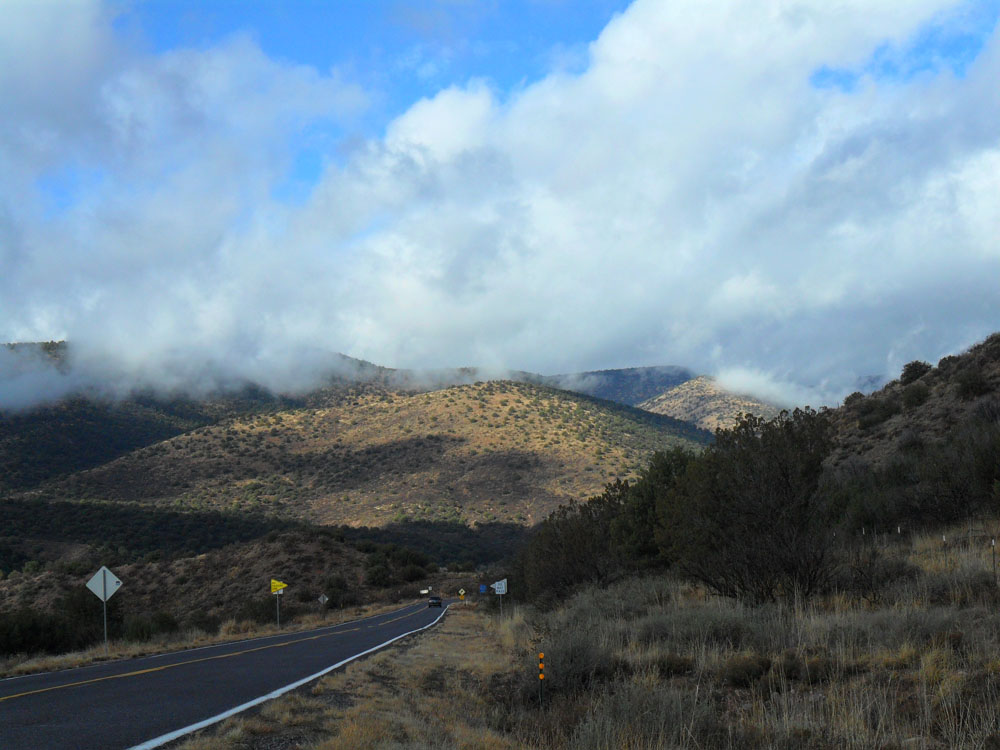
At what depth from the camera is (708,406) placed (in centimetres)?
17275

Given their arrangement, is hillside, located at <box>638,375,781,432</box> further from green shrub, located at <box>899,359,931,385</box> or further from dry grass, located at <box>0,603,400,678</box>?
dry grass, located at <box>0,603,400,678</box>

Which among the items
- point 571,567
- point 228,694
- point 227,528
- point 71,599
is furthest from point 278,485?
point 228,694

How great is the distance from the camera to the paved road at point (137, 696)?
7.82 meters

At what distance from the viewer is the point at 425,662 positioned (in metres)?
17.7

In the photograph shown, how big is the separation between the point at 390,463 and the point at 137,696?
276ft

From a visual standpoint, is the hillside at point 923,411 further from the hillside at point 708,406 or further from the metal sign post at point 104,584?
the hillside at point 708,406

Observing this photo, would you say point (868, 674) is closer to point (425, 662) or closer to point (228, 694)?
point (228, 694)

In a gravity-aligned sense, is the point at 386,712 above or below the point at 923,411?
below

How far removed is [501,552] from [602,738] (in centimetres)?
7234

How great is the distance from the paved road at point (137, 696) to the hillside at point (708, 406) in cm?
13915

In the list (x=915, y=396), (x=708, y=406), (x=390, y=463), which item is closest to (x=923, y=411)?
(x=915, y=396)

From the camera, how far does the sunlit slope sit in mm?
83188

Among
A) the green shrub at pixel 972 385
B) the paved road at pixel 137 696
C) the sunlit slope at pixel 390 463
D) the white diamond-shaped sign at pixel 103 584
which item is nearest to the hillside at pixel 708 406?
the sunlit slope at pixel 390 463

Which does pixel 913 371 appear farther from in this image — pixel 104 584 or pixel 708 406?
pixel 708 406
